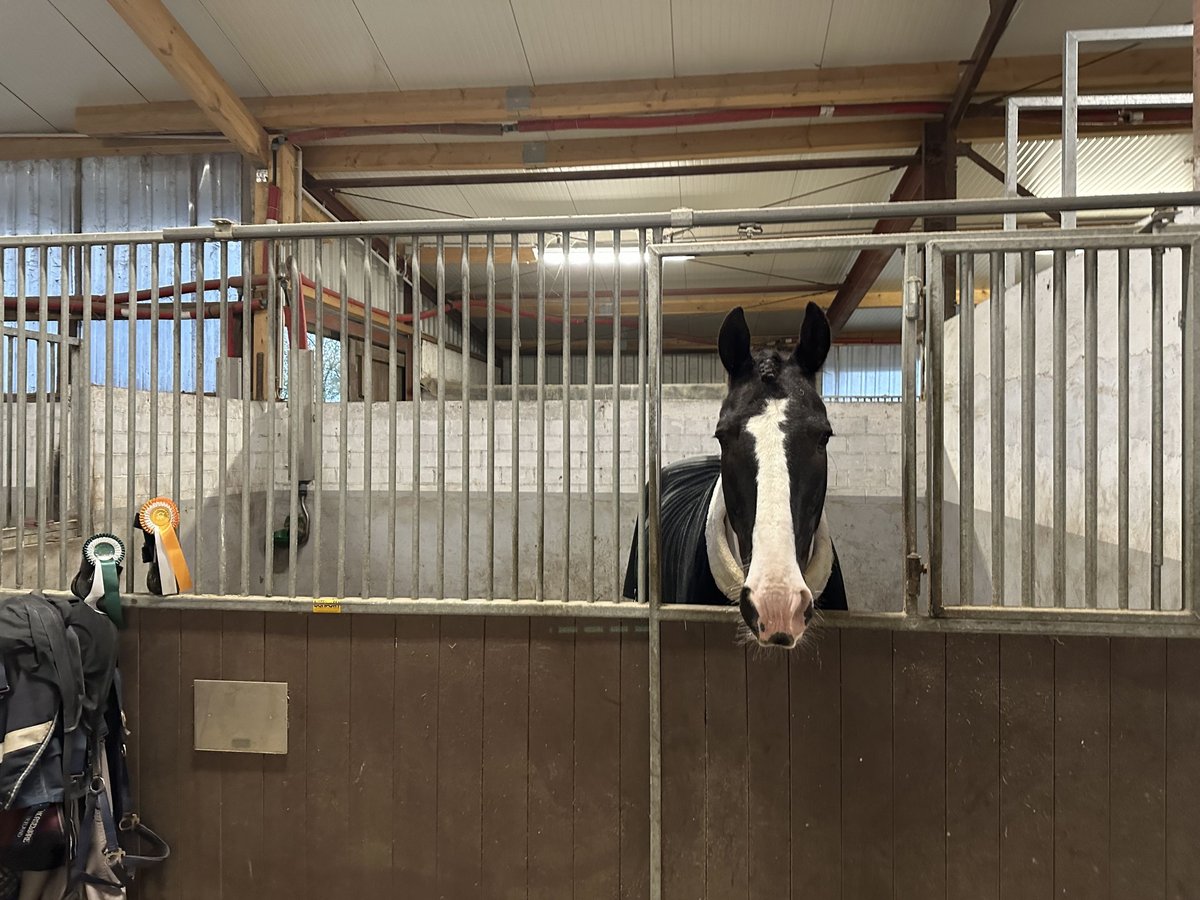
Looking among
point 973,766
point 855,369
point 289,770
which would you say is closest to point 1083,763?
point 973,766

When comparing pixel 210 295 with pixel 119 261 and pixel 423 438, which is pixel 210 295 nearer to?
pixel 119 261

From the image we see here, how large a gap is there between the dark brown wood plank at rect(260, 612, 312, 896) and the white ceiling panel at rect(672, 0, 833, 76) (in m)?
3.39

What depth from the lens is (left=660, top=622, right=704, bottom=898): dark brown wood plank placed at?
4.60ft

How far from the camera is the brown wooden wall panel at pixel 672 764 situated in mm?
1321

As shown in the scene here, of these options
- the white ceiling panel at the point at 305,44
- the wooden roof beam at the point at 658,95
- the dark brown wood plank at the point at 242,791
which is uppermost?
the white ceiling panel at the point at 305,44

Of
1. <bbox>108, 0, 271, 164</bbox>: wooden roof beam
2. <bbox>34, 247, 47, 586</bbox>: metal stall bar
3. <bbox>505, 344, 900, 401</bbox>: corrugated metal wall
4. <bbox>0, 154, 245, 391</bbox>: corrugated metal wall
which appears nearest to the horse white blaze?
<bbox>34, 247, 47, 586</bbox>: metal stall bar

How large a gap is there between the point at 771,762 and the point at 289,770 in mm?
1187

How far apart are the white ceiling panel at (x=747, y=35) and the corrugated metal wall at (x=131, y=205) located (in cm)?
314

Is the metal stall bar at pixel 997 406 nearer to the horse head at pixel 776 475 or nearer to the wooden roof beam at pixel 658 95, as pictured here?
the horse head at pixel 776 475

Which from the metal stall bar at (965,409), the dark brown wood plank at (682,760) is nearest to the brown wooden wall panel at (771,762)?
the dark brown wood plank at (682,760)

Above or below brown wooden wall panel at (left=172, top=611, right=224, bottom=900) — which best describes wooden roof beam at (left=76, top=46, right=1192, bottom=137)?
above

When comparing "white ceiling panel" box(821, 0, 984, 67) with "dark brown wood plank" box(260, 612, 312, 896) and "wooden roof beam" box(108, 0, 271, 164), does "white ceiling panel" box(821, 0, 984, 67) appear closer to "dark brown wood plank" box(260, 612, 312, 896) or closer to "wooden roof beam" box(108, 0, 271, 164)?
"wooden roof beam" box(108, 0, 271, 164)

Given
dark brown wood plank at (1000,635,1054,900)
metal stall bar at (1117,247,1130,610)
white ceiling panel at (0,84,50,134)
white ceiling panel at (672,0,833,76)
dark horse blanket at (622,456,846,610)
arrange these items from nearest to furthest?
1. metal stall bar at (1117,247,1130,610)
2. dark brown wood plank at (1000,635,1054,900)
3. dark horse blanket at (622,456,846,610)
4. white ceiling panel at (672,0,833,76)
5. white ceiling panel at (0,84,50,134)

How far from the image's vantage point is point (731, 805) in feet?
4.61
